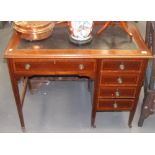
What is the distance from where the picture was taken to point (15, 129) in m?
1.62

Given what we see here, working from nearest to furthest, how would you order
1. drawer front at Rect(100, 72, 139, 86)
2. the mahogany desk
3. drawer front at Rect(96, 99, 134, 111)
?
the mahogany desk → drawer front at Rect(100, 72, 139, 86) → drawer front at Rect(96, 99, 134, 111)

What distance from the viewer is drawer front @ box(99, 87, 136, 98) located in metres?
1.37

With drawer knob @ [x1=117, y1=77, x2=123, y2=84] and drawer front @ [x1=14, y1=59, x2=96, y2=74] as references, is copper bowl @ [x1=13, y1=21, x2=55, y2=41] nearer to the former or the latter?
drawer front @ [x1=14, y1=59, x2=96, y2=74]

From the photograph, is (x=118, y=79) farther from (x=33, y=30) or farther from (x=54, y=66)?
(x=33, y=30)

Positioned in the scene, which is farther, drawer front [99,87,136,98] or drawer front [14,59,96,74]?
drawer front [99,87,136,98]

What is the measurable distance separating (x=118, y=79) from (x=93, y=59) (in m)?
0.22

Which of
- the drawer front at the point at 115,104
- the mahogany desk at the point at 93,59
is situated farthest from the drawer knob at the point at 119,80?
the drawer front at the point at 115,104

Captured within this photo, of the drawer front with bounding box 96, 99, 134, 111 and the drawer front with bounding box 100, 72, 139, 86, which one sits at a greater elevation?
the drawer front with bounding box 100, 72, 139, 86

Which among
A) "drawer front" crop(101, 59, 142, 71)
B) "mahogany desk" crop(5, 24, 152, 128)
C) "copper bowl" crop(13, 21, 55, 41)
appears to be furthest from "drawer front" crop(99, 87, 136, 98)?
"copper bowl" crop(13, 21, 55, 41)

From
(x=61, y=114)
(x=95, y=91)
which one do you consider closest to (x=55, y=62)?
(x=95, y=91)

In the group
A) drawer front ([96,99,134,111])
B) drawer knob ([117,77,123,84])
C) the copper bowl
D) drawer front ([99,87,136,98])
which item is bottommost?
drawer front ([96,99,134,111])

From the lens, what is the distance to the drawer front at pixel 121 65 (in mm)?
1224
